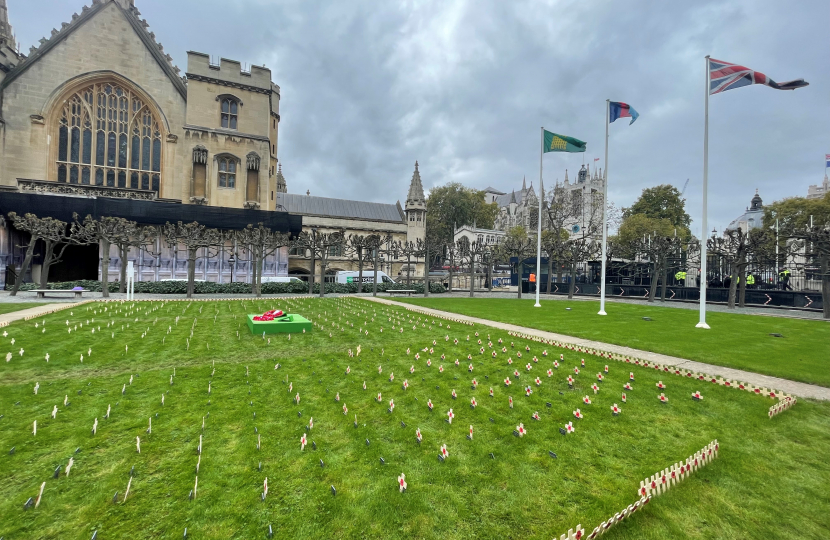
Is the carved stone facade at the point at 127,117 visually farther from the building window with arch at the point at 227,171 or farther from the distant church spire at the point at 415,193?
the distant church spire at the point at 415,193

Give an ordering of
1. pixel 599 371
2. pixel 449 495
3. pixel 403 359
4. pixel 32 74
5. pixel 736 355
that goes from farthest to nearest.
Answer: pixel 32 74 < pixel 736 355 < pixel 403 359 < pixel 599 371 < pixel 449 495

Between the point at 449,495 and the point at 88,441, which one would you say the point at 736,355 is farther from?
the point at 88,441

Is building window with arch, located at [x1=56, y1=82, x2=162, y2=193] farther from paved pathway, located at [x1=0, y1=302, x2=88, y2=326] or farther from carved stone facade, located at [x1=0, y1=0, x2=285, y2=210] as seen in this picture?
paved pathway, located at [x1=0, y1=302, x2=88, y2=326]

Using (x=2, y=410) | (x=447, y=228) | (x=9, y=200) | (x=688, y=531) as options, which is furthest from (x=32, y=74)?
(x=447, y=228)

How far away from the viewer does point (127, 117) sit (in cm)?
3525

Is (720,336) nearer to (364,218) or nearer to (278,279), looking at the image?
(278,279)

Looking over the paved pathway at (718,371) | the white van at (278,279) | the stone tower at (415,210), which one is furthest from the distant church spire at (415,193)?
the paved pathway at (718,371)

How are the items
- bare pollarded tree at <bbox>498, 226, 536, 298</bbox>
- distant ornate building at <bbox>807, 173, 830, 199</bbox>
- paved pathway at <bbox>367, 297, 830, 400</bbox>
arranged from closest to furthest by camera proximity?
1. paved pathway at <bbox>367, 297, 830, 400</bbox>
2. bare pollarded tree at <bbox>498, 226, 536, 298</bbox>
3. distant ornate building at <bbox>807, 173, 830, 199</bbox>

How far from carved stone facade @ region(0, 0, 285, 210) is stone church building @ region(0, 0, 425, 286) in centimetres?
9

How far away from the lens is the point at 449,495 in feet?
13.8

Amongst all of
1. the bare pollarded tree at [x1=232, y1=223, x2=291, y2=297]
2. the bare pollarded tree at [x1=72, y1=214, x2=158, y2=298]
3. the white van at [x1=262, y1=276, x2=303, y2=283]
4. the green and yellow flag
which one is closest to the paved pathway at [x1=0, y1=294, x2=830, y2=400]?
the bare pollarded tree at [x1=72, y1=214, x2=158, y2=298]

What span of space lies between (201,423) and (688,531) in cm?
641

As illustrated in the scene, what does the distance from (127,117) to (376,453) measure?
43649 mm

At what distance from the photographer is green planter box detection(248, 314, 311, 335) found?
12.9 m
